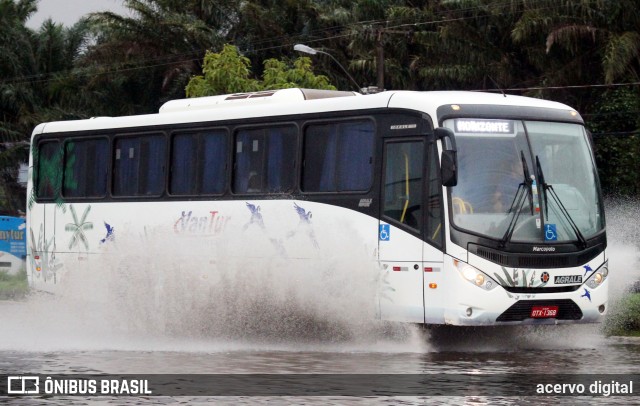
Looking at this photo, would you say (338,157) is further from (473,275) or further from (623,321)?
(623,321)

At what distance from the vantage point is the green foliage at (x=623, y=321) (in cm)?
2034

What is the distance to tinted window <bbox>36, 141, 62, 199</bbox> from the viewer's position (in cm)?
2441

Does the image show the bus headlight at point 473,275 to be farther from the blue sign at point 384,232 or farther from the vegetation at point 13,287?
the vegetation at point 13,287

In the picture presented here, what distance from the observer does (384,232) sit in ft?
58.6


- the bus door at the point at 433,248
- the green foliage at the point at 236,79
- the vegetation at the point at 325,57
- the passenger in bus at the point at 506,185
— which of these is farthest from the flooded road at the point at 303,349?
the vegetation at the point at 325,57

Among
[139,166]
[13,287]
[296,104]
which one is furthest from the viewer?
[13,287]

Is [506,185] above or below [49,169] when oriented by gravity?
below

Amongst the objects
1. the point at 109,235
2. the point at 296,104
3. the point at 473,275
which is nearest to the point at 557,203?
the point at 473,275

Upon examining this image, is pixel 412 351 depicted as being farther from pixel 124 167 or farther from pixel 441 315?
pixel 124 167

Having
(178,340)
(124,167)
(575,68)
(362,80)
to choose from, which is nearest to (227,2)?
(362,80)

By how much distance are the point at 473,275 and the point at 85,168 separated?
29.2 ft

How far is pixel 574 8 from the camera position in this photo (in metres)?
45.5

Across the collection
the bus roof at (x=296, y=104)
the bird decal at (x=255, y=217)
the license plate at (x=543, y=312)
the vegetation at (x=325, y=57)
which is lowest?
the license plate at (x=543, y=312)

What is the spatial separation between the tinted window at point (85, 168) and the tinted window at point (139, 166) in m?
0.38
